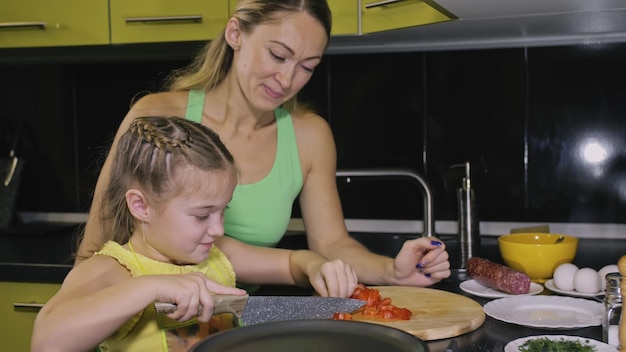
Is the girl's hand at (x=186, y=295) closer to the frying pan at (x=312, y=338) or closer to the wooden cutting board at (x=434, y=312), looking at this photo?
the frying pan at (x=312, y=338)

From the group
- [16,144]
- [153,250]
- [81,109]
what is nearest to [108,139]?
[81,109]

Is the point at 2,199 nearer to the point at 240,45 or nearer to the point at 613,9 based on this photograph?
the point at 240,45

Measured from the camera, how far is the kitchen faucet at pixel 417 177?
6.94 ft

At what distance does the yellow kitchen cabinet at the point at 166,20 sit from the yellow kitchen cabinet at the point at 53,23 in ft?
0.14

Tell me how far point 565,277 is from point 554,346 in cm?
46

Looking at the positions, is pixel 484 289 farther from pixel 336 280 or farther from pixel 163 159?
pixel 163 159

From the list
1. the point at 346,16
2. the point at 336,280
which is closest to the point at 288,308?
the point at 336,280

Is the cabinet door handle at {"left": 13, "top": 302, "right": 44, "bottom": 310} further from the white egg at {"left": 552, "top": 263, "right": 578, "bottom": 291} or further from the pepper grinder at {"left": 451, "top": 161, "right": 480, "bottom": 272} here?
the white egg at {"left": 552, "top": 263, "right": 578, "bottom": 291}

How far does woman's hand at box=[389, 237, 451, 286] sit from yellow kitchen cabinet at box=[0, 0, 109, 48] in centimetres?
116

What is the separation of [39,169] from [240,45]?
1310 millimetres

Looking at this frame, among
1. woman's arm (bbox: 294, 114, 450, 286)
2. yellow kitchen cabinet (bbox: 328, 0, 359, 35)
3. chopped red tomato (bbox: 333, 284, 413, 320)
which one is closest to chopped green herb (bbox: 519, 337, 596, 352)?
chopped red tomato (bbox: 333, 284, 413, 320)

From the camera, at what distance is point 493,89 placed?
2.38 meters

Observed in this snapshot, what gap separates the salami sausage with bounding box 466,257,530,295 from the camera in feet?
5.21

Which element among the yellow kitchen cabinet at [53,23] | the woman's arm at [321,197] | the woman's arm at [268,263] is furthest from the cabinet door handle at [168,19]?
the woman's arm at [268,263]
